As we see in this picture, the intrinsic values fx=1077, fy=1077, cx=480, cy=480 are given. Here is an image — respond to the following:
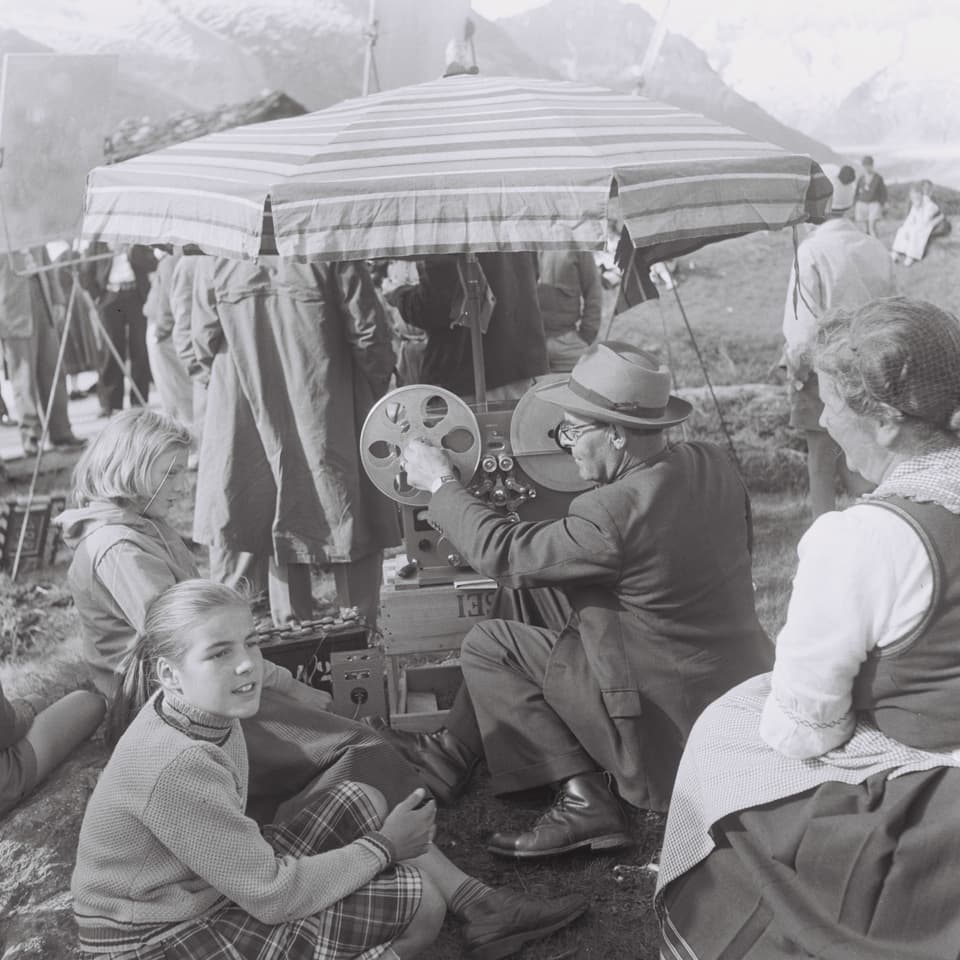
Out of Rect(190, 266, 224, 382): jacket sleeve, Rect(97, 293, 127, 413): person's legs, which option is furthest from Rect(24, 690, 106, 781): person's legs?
Rect(97, 293, 127, 413): person's legs

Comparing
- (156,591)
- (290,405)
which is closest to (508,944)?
(156,591)

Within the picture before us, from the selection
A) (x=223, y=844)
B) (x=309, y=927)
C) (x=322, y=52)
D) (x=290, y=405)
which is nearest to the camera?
(x=223, y=844)

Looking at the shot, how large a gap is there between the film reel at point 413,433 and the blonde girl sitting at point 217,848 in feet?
3.56

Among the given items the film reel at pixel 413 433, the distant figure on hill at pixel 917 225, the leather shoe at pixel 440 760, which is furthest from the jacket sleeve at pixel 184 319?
the distant figure on hill at pixel 917 225

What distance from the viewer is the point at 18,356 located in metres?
7.82

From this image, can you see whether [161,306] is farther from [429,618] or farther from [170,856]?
[170,856]

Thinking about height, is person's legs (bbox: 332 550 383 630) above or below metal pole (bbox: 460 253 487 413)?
below

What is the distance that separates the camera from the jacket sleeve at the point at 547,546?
2654mm

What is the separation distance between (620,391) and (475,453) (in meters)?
0.69

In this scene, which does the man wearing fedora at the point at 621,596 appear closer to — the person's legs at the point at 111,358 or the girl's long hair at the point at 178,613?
the girl's long hair at the point at 178,613

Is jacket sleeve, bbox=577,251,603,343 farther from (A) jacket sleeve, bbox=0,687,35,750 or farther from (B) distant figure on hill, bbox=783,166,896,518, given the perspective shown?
(A) jacket sleeve, bbox=0,687,35,750

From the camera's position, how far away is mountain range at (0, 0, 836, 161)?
31.1 feet

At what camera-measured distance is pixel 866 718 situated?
6.83 ft

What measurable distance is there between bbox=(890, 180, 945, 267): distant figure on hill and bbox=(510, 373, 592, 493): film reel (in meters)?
6.16
